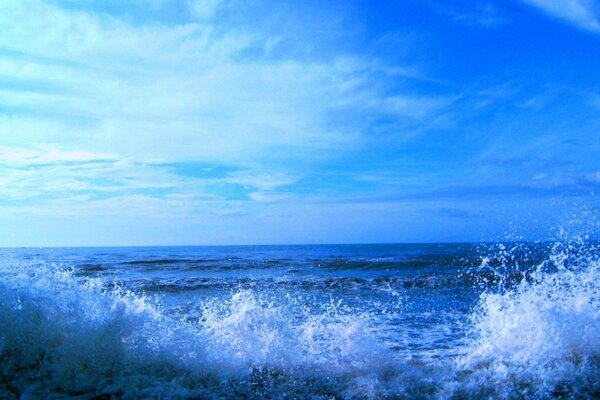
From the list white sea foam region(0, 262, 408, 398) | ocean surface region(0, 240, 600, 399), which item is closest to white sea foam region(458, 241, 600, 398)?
ocean surface region(0, 240, 600, 399)

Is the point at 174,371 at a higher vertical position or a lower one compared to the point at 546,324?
lower

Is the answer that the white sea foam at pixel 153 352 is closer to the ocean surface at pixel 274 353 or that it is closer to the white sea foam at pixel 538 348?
the ocean surface at pixel 274 353

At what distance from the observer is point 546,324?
254 inches

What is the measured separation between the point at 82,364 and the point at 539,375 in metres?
5.86

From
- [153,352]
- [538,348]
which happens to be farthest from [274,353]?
[538,348]

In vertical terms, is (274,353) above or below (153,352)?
below

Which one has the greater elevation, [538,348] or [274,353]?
[538,348]

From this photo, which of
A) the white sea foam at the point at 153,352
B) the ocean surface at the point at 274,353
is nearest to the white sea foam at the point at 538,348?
the ocean surface at the point at 274,353

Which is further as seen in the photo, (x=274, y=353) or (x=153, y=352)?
(x=274, y=353)

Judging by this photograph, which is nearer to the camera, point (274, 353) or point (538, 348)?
point (538, 348)

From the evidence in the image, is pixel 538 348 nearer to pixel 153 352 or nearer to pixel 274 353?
pixel 274 353

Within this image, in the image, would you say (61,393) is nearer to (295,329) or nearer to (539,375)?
(295,329)

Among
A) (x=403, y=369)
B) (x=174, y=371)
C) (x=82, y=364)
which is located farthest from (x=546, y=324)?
(x=82, y=364)

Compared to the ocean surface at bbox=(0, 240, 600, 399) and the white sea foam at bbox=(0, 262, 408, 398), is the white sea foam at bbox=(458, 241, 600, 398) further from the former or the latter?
the white sea foam at bbox=(0, 262, 408, 398)
